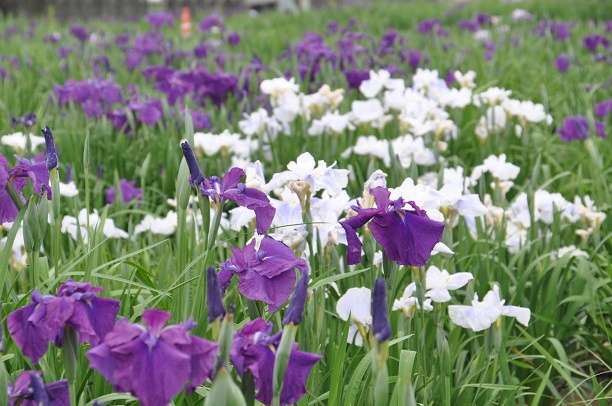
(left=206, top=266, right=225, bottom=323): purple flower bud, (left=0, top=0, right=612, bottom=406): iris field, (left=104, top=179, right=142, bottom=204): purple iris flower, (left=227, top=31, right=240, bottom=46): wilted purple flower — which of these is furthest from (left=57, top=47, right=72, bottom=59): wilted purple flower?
(left=206, top=266, right=225, bottom=323): purple flower bud

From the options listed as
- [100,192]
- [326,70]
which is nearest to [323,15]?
[326,70]

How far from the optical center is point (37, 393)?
94 centimetres

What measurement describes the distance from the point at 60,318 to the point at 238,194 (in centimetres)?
39

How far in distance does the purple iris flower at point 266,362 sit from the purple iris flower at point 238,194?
31 cm

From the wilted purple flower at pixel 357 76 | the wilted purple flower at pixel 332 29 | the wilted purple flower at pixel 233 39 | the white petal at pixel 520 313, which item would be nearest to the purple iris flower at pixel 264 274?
the white petal at pixel 520 313

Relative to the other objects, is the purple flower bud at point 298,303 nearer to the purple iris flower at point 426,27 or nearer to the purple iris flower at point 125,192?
the purple iris flower at point 125,192

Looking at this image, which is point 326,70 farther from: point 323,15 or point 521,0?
point 521,0

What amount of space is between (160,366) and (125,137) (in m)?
2.55

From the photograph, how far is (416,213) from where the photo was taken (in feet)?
4.08

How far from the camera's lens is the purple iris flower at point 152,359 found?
851 millimetres

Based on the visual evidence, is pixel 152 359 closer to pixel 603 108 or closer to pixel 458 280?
pixel 458 280

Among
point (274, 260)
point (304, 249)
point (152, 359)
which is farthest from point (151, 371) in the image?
point (304, 249)

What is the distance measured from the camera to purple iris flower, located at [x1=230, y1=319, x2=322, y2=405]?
37.9 inches

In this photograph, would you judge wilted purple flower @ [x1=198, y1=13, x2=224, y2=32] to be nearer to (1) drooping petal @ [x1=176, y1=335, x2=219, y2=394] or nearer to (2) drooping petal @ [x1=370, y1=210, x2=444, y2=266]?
(2) drooping petal @ [x1=370, y1=210, x2=444, y2=266]
